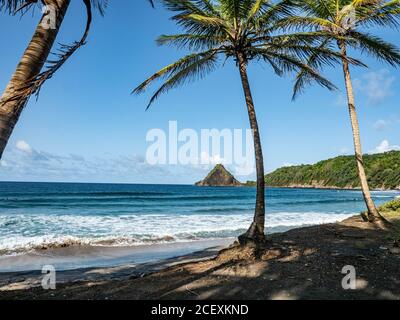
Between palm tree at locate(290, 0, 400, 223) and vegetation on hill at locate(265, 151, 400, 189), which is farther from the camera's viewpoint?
vegetation on hill at locate(265, 151, 400, 189)

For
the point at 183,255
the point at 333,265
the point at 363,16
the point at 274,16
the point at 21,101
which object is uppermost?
the point at 363,16

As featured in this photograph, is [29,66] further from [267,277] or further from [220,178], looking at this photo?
[220,178]

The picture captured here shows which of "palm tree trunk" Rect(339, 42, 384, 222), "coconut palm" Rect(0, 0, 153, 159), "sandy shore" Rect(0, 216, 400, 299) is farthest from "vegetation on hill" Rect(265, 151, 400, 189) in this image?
"coconut palm" Rect(0, 0, 153, 159)

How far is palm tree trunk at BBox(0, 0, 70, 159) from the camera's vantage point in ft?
12.4

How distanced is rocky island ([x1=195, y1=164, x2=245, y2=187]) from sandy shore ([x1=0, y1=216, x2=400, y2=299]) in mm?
148872

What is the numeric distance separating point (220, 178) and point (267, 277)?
153m

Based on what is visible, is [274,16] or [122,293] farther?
[274,16]

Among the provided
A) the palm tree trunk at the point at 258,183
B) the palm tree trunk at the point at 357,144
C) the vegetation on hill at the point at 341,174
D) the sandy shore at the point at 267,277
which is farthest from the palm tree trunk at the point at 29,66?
the vegetation on hill at the point at 341,174

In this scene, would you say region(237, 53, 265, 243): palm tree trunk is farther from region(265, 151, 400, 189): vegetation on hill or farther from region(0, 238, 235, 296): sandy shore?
region(265, 151, 400, 189): vegetation on hill
